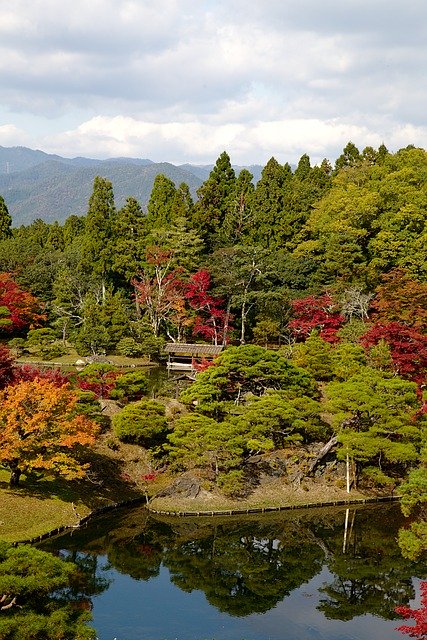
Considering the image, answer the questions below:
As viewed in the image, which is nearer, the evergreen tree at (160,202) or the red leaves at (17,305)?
the red leaves at (17,305)

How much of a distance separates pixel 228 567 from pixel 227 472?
5.05 metres

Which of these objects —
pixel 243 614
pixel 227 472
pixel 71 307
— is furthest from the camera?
pixel 71 307

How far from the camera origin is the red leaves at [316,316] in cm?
4247

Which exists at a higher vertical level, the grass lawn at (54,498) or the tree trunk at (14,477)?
the tree trunk at (14,477)

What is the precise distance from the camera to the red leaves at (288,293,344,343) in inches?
1672

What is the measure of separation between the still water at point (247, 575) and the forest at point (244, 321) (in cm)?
217

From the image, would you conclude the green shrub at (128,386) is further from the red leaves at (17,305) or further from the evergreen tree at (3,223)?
the evergreen tree at (3,223)

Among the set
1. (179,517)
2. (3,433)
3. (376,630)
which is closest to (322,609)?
(376,630)

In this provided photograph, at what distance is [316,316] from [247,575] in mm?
24920

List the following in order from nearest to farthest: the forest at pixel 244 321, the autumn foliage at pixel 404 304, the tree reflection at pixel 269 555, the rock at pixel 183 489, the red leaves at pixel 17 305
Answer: the tree reflection at pixel 269 555 → the rock at pixel 183 489 → the forest at pixel 244 321 → the autumn foliage at pixel 404 304 → the red leaves at pixel 17 305

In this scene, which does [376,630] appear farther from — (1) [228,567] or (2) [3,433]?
(2) [3,433]

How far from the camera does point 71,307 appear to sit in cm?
5222

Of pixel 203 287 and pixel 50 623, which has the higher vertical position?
pixel 203 287

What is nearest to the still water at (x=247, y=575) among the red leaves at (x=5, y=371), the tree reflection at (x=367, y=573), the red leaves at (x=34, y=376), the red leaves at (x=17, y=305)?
the tree reflection at (x=367, y=573)
